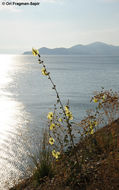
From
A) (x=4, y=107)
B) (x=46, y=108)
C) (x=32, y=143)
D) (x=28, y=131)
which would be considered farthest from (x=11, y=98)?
(x=32, y=143)

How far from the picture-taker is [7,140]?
31.2 ft

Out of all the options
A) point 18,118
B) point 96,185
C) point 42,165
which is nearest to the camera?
point 96,185

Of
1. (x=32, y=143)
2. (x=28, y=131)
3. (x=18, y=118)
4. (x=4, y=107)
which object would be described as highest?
(x=4, y=107)

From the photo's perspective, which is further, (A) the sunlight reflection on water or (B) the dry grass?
(A) the sunlight reflection on water

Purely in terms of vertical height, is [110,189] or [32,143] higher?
[32,143]

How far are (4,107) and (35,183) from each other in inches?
450

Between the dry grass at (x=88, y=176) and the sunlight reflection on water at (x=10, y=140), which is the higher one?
the sunlight reflection on water at (x=10, y=140)

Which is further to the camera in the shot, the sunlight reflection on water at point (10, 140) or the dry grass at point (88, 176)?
the sunlight reflection on water at point (10, 140)

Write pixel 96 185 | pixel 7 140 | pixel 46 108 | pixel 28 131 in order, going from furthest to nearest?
pixel 46 108, pixel 28 131, pixel 7 140, pixel 96 185

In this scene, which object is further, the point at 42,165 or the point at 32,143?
the point at 32,143

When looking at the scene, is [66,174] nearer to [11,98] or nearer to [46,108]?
[46,108]

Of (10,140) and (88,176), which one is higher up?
(10,140)

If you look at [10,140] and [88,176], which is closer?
[88,176]

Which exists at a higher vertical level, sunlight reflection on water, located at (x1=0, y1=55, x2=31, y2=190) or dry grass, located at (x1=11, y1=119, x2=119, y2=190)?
sunlight reflection on water, located at (x1=0, y1=55, x2=31, y2=190)
